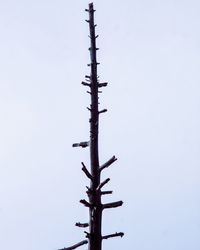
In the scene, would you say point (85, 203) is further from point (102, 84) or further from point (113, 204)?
point (102, 84)

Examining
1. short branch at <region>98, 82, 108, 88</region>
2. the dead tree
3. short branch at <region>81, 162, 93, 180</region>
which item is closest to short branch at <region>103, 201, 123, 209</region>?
the dead tree

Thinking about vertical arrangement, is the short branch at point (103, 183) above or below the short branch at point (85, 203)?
above

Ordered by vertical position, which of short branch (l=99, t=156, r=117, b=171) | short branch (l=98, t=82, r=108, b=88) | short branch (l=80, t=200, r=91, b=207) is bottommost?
short branch (l=80, t=200, r=91, b=207)

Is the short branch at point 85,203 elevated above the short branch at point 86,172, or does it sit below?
below

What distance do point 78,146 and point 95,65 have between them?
2383 millimetres

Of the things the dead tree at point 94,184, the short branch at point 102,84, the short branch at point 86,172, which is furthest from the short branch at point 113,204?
the short branch at point 102,84

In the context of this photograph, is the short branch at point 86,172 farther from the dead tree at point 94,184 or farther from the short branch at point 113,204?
the short branch at point 113,204

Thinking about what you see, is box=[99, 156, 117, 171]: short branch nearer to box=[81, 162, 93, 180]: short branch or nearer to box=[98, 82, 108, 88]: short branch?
box=[81, 162, 93, 180]: short branch

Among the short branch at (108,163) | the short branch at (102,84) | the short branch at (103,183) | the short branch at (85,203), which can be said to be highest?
the short branch at (102,84)

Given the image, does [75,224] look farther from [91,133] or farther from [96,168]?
[91,133]

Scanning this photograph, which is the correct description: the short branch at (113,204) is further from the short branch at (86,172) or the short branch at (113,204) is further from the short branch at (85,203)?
the short branch at (86,172)

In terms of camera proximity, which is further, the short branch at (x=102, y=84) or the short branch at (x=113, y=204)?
the short branch at (x=102, y=84)

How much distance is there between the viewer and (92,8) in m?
11.8

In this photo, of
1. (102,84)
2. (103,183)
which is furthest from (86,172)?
(102,84)
